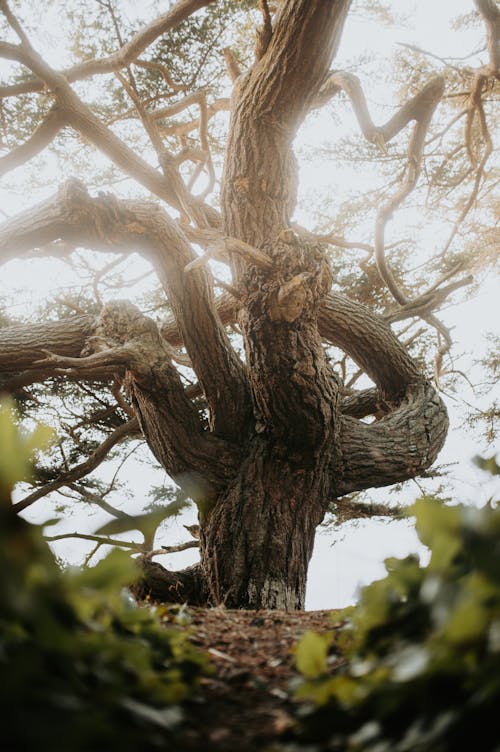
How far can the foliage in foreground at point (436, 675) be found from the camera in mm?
429

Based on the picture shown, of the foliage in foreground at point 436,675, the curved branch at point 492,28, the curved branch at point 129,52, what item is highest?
the curved branch at point 129,52

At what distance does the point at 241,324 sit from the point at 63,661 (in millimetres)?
2291

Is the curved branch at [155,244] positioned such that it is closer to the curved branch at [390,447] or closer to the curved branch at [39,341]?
the curved branch at [39,341]

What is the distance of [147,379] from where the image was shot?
2635 mm

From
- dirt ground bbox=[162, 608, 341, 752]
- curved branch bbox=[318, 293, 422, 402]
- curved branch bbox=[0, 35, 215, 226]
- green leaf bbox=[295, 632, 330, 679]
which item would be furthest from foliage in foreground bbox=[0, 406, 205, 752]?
curved branch bbox=[0, 35, 215, 226]

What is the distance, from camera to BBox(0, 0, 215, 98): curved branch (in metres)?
2.86

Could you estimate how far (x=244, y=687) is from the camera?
0.85m

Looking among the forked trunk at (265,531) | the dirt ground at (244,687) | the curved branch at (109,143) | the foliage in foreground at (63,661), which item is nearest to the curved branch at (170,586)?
the forked trunk at (265,531)

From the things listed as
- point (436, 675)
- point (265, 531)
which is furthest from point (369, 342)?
point (436, 675)

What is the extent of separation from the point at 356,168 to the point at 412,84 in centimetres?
74

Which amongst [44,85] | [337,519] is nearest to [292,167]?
[44,85]

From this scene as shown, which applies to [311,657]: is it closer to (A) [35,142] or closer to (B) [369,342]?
(B) [369,342]

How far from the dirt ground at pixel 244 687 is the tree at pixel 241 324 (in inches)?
42.3

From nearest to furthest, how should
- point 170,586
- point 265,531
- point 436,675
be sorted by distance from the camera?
point 436,675 → point 265,531 → point 170,586
